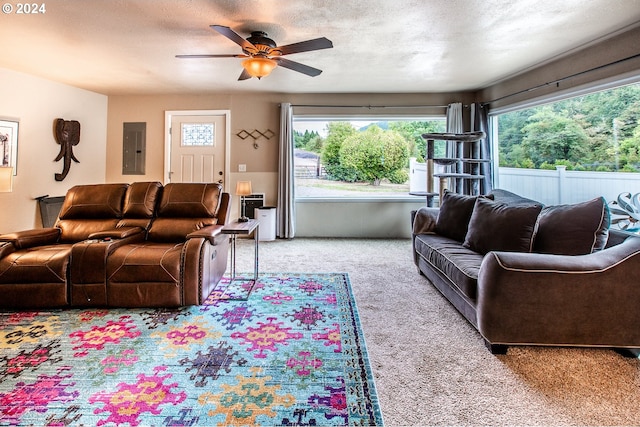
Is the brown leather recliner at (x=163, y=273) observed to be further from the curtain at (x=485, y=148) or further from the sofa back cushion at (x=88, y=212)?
the curtain at (x=485, y=148)

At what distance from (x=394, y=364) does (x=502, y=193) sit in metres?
2.74

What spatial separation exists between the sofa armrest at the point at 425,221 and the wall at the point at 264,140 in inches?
75.1

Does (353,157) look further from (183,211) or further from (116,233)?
(116,233)

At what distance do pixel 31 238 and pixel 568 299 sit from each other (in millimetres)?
4067

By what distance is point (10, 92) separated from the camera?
4074mm

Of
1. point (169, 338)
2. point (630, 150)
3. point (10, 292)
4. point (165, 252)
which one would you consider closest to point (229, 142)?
point (165, 252)

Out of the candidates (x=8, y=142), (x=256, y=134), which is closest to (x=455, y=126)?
(x=256, y=134)

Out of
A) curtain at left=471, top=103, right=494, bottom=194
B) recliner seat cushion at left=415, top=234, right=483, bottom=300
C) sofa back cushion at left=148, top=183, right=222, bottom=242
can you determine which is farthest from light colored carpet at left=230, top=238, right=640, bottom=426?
curtain at left=471, top=103, right=494, bottom=194

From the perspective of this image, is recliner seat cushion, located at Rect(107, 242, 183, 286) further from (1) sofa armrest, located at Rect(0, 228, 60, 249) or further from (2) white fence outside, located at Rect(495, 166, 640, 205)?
(2) white fence outside, located at Rect(495, 166, 640, 205)

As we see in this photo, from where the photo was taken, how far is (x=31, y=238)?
108 inches

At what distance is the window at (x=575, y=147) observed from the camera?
2994 millimetres

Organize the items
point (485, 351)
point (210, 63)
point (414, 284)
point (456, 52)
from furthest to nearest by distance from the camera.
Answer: point (210, 63) < point (456, 52) < point (414, 284) < point (485, 351)

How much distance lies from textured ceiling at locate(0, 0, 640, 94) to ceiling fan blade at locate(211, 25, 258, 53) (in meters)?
0.23

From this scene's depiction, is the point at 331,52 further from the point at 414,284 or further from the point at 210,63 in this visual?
the point at 414,284
